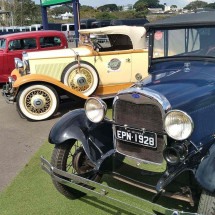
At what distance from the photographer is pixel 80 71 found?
722cm

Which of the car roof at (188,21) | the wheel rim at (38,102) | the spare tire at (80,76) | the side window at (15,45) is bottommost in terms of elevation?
the wheel rim at (38,102)

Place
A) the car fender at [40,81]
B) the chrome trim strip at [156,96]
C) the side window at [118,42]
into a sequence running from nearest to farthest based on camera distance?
the chrome trim strip at [156,96] < the car fender at [40,81] < the side window at [118,42]

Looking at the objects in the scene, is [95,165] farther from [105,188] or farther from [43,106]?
[43,106]

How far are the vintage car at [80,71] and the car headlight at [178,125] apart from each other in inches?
175

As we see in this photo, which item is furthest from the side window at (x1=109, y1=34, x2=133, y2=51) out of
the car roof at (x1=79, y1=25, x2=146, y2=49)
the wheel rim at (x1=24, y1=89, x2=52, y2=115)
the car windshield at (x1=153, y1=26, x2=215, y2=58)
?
the car windshield at (x1=153, y1=26, x2=215, y2=58)

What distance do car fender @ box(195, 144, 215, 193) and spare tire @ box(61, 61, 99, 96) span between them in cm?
469

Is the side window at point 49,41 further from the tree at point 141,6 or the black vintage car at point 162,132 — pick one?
the tree at point 141,6

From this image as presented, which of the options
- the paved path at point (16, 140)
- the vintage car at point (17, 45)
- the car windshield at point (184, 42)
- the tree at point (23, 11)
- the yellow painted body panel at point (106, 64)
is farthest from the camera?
the tree at point (23, 11)

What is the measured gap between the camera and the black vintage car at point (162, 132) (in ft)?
9.31

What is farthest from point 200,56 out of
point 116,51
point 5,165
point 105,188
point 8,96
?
point 8,96

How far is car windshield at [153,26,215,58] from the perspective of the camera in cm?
366

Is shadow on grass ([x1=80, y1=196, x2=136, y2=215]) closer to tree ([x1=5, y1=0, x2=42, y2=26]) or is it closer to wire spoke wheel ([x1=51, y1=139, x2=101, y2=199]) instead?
wire spoke wheel ([x1=51, y1=139, x2=101, y2=199])

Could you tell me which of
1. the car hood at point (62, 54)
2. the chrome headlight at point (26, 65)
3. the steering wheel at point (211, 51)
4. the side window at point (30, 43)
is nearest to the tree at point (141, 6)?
the side window at point (30, 43)

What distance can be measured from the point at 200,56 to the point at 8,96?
4844 mm
